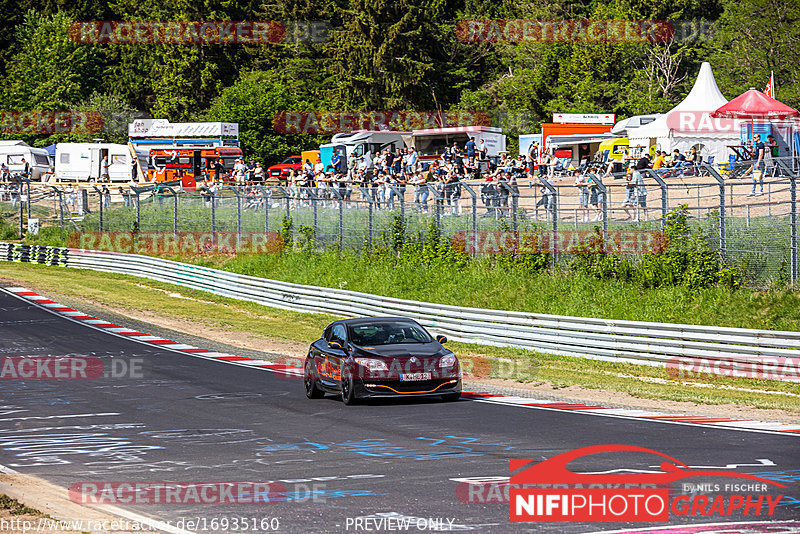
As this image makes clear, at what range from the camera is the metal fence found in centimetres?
2183

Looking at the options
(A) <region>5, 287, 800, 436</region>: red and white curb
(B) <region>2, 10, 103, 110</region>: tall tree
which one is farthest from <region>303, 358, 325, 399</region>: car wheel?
(B) <region>2, 10, 103, 110</region>: tall tree

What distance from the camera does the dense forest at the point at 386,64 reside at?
6606cm

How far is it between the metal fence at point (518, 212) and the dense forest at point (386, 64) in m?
28.7

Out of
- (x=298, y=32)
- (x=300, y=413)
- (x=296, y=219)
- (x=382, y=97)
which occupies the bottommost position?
(x=300, y=413)

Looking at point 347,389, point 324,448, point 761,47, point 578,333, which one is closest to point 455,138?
point 761,47

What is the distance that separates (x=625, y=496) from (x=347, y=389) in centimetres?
731

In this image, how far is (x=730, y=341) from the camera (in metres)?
18.8

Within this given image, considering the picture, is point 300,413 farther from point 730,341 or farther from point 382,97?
point 382,97

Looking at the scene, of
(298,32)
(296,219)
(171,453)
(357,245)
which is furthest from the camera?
(298,32)

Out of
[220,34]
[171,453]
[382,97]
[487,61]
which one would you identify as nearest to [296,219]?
[171,453]

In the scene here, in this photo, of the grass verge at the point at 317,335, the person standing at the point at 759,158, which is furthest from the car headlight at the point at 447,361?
the person standing at the point at 759,158

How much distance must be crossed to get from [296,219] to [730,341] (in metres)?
18.5

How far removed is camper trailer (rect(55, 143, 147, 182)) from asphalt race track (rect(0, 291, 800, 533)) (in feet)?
141

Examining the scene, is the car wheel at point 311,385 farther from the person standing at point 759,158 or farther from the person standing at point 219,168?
the person standing at point 219,168
